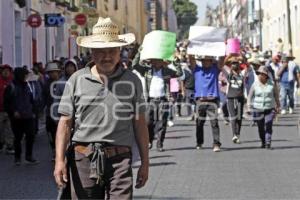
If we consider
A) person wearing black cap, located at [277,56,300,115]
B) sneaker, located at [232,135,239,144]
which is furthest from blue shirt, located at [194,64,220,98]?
person wearing black cap, located at [277,56,300,115]

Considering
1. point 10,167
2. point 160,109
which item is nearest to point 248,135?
point 160,109

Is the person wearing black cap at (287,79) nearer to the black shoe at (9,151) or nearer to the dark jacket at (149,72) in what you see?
the dark jacket at (149,72)

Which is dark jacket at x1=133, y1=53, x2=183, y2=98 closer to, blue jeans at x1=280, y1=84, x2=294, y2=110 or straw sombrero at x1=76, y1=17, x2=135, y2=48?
straw sombrero at x1=76, y1=17, x2=135, y2=48

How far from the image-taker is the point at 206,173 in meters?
12.5

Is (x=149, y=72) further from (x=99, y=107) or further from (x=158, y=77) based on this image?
(x=99, y=107)

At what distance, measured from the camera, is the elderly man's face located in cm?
659

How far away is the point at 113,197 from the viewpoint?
6492 mm

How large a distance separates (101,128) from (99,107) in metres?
0.16

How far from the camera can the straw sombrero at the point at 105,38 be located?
6602 mm

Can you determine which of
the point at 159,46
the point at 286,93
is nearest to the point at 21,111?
the point at 159,46

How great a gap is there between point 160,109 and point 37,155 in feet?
7.77

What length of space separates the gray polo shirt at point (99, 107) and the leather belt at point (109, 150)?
0.04 metres

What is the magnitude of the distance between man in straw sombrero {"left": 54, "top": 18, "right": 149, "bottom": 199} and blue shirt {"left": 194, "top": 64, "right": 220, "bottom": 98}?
28.3 ft

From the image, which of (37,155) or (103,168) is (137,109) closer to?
(103,168)
